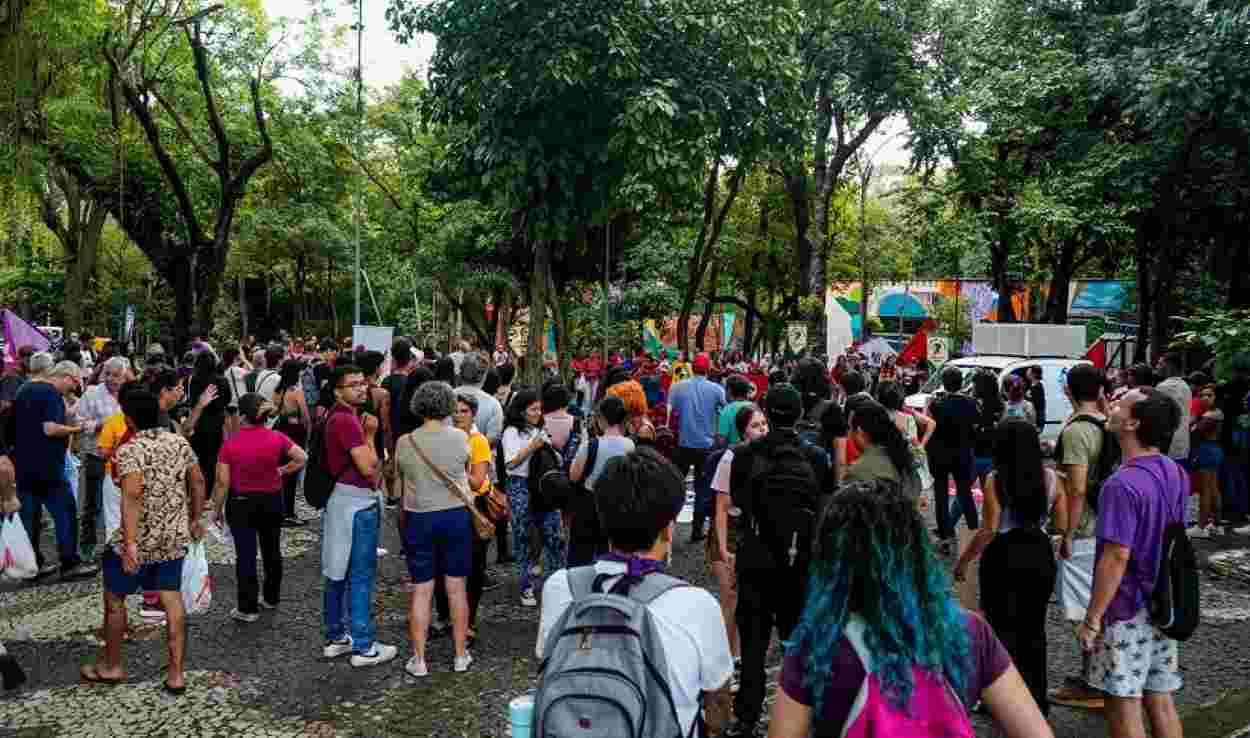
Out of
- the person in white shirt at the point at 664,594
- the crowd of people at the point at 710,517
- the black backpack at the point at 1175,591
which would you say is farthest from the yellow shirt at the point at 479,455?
the black backpack at the point at 1175,591

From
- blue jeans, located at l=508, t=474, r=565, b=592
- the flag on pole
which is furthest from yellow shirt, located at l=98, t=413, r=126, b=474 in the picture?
the flag on pole

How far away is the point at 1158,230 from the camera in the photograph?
2066 centimetres

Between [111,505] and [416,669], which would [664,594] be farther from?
[111,505]

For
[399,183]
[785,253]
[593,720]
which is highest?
[399,183]

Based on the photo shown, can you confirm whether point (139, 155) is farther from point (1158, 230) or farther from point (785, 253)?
point (1158, 230)

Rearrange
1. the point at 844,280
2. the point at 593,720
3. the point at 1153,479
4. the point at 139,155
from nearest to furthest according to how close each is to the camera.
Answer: the point at 593,720, the point at 1153,479, the point at 139,155, the point at 844,280

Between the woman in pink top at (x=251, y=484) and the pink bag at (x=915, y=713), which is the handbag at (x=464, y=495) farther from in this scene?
the pink bag at (x=915, y=713)

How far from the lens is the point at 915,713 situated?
2.15 m

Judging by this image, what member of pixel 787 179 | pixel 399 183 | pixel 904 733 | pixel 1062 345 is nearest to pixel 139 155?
pixel 399 183

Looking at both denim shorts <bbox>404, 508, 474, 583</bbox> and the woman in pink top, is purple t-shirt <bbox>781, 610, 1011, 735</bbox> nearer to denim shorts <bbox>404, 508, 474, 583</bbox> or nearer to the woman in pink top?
denim shorts <bbox>404, 508, 474, 583</bbox>

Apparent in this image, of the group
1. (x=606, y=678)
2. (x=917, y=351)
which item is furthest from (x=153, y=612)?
(x=917, y=351)

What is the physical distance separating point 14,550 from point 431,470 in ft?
8.87

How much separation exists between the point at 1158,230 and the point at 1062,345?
3406 millimetres

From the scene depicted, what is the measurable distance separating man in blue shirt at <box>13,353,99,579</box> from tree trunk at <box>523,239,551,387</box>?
652cm
